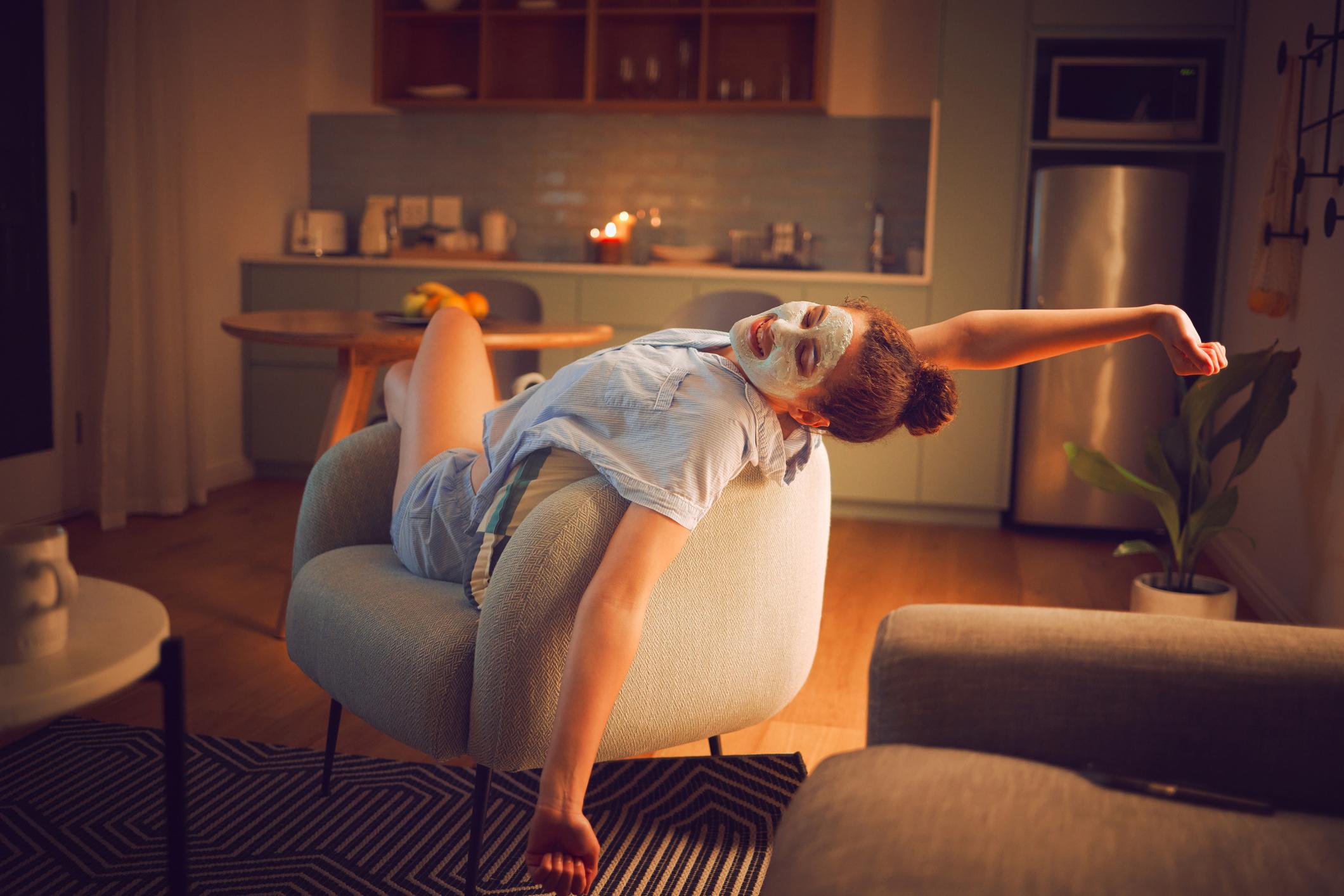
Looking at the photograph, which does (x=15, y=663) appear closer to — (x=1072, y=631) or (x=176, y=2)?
(x=1072, y=631)

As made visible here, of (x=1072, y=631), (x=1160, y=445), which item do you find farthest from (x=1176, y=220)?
(x=1072, y=631)

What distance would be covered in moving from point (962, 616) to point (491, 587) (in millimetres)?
579

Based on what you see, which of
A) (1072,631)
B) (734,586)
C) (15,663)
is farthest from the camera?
(734,586)

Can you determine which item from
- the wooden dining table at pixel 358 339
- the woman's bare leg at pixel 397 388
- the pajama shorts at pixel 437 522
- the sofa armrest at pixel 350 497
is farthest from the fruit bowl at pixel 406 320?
the pajama shorts at pixel 437 522

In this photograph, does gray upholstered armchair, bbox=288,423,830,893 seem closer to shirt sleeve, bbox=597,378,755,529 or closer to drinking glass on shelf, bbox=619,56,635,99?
shirt sleeve, bbox=597,378,755,529

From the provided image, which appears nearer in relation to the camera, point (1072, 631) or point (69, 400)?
point (1072, 631)

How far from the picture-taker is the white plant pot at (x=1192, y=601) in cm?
278

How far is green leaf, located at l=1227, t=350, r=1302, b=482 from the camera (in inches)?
105

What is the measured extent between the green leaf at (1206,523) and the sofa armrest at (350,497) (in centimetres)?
200

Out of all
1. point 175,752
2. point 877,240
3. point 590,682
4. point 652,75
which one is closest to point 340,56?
point 652,75

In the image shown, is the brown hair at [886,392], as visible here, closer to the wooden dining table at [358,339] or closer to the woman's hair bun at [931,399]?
the woman's hair bun at [931,399]

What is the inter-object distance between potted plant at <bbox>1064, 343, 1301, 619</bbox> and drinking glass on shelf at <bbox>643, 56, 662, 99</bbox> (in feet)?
9.38

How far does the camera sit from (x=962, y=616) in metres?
1.12

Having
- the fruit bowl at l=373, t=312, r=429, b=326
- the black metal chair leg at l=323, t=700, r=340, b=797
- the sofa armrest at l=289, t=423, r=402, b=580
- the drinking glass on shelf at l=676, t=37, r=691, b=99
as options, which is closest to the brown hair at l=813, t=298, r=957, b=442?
the sofa armrest at l=289, t=423, r=402, b=580
